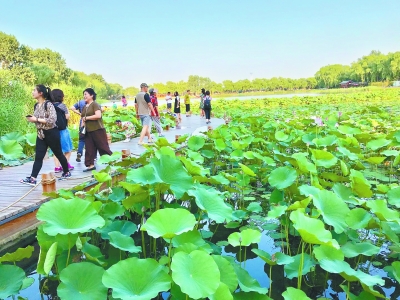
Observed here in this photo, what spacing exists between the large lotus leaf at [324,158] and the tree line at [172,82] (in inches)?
450

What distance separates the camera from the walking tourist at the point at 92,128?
4.30m

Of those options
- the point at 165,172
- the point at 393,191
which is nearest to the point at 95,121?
the point at 165,172

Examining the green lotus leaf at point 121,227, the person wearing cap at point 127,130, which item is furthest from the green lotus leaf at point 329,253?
the person wearing cap at point 127,130

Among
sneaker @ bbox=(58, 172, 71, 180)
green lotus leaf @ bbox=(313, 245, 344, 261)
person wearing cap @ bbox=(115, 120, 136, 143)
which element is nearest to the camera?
green lotus leaf @ bbox=(313, 245, 344, 261)

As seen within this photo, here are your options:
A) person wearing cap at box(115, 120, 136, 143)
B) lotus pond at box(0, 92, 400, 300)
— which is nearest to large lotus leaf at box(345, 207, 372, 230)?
lotus pond at box(0, 92, 400, 300)

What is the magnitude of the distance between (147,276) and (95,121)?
3188 mm

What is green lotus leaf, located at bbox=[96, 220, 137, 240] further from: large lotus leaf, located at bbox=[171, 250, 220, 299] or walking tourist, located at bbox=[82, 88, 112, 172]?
walking tourist, located at bbox=[82, 88, 112, 172]

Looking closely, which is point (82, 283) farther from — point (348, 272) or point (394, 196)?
point (394, 196)

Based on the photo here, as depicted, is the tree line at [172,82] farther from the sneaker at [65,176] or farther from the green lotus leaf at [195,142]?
the green lotus leaf at [195,142]

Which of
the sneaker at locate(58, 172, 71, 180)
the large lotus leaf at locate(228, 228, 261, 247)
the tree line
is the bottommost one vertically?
the sneaker at locate(58, 172, 71, 180)

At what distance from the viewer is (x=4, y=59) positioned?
28.2 metres

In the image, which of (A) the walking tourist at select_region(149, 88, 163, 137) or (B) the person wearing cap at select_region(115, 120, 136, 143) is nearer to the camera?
(A) the walking tourist at select_region(149, 88, 163, 137)

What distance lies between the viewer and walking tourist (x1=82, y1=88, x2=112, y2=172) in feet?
14.1

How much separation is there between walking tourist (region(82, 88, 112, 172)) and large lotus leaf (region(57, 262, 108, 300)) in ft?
9.52
